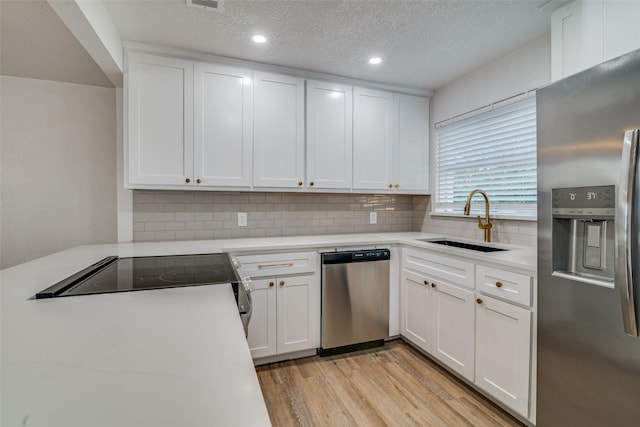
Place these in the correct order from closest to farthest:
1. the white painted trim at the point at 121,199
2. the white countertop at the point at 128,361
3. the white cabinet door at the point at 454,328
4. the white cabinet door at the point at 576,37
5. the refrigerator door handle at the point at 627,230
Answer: the white countertop at the point at 128,361
the refrigerator door handle at the point at 627,230
the white cabinet door at the point at 576,37
the white cabinet door at the point at 454,328
the white painted trim at the point at 121,199

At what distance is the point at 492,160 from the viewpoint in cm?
246

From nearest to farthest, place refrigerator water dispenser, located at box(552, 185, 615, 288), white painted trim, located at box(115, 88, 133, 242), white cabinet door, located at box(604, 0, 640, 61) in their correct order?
1. refrigerator water dispenser, located at box(552, 185, 615, 288)
2. white cabinet door, located at box(604, 0, 640, 61)
3. white painted trim, located at box(115, 88, 133, 242)

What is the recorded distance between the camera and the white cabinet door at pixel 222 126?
7.60ft

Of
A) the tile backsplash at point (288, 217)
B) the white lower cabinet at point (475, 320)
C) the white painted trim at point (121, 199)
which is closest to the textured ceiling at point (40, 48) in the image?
the white painted trim at point (121, 199)

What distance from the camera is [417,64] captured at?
249 centimetres

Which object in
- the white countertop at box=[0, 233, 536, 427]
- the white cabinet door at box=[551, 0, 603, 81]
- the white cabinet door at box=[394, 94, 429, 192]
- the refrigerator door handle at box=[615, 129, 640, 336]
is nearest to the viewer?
the white countertop at box=[0, 233, 536, 427]

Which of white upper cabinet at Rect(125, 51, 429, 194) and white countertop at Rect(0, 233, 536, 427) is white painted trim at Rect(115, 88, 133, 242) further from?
white countertop at Rect(0, 233, 536, 427)

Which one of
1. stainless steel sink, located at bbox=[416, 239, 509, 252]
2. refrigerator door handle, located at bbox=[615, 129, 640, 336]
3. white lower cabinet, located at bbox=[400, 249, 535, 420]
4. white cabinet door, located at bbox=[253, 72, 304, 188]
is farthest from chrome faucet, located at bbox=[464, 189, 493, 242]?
white cabinet door, located at bbox=[253, 72, 304, 188]

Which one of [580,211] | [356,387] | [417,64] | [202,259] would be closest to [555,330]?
[580,211]

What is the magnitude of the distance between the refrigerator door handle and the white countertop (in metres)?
1.34

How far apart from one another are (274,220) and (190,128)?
1.05 m

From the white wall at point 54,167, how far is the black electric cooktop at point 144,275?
3.83 ft

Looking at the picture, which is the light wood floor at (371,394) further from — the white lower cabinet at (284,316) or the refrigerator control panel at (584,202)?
the refrigerator control panel at (584,202)

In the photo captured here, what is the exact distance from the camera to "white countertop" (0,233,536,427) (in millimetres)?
433
